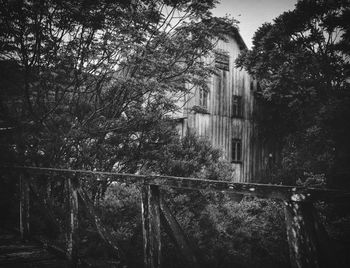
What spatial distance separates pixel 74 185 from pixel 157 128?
6.52 metres

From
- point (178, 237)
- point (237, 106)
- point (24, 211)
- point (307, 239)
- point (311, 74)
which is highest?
point (311, 74)

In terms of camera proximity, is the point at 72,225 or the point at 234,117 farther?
the point at 234,117

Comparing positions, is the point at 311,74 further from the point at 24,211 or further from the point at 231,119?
the point at 24,211

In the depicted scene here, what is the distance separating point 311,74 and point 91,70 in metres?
14.4

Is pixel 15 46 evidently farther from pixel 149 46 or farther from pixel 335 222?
pixel 335 222

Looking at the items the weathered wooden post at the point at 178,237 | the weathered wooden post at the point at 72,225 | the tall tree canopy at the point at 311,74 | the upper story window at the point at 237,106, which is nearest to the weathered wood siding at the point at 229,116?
the upper story window at the point at 237,106

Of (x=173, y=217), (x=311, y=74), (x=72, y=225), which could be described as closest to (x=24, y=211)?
(x=72, y=225)

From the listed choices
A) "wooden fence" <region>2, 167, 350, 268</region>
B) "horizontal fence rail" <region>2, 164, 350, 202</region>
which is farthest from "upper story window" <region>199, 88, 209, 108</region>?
"horizontal fence rail" <region>2, 164, 350, 202</region>

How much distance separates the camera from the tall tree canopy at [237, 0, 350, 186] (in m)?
15.5

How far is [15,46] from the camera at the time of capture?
20.9ft

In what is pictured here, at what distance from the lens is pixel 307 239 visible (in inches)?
67.4

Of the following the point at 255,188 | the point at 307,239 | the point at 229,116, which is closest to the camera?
the point at 307,239

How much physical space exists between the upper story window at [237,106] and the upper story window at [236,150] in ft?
5.90

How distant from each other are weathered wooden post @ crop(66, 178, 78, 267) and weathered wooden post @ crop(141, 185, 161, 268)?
118cm
